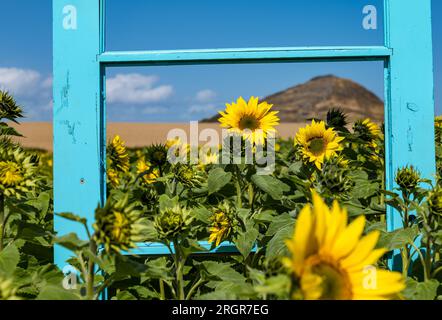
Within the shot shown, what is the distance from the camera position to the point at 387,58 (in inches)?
59.9

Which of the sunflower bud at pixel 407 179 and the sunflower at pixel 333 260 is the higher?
the sunflower bud at pixel 407 179

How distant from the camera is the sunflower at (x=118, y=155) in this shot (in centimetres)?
240

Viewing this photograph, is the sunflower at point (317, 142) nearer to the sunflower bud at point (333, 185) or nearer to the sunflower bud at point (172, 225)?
the sunflower bud at point (333, 185)

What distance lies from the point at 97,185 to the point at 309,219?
890 mm

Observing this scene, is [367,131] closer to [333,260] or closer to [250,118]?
[250,118]

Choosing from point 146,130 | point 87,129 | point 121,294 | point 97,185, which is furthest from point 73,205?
point 146,130

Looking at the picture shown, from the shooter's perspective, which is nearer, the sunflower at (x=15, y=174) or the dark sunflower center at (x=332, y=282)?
the dark sunflower center at (x=332, y=282)

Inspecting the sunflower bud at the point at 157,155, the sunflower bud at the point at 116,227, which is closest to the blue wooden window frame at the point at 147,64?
the sunflower bud at the point at 157,155

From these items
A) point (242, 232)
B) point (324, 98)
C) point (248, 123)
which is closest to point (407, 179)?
point (242, 232)

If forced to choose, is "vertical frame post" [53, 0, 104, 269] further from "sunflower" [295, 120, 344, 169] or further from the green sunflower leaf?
"sunflower" [295, 120, 344, 169]

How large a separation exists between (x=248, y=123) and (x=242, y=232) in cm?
49

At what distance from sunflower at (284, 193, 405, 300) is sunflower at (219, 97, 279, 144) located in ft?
3.35

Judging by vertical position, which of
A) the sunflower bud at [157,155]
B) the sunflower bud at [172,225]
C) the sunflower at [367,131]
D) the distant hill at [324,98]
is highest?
the distant hill at [324,98]

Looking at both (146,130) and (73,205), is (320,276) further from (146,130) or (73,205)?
(146,130)
